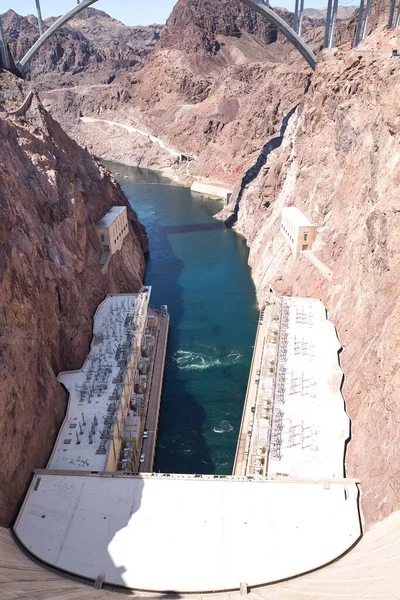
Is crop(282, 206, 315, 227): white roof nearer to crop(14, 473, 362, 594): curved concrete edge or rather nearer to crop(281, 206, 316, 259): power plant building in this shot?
crop(281, 206, 316, 259): power plant building

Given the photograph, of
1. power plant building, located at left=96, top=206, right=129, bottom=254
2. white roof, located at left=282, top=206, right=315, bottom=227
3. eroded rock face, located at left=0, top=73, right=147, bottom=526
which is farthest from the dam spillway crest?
white roof, located at left=282, top=206, right=315, bottom=227

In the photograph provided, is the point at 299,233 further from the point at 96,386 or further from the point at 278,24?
the point at 278,24

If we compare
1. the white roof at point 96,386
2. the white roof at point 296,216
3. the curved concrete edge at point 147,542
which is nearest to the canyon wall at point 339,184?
the white roof at point 296,216

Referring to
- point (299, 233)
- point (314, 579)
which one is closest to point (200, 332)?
point (299, 233)

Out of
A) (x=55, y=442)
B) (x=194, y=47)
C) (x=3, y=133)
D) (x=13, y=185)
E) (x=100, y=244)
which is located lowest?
(x=55, y=442)

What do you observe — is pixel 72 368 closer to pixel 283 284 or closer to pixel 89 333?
pixel 89 333

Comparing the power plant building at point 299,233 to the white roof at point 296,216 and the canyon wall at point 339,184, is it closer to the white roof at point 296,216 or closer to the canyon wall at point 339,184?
the white roof at point 296,216

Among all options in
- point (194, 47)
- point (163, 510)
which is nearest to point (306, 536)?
point (163, 510)
